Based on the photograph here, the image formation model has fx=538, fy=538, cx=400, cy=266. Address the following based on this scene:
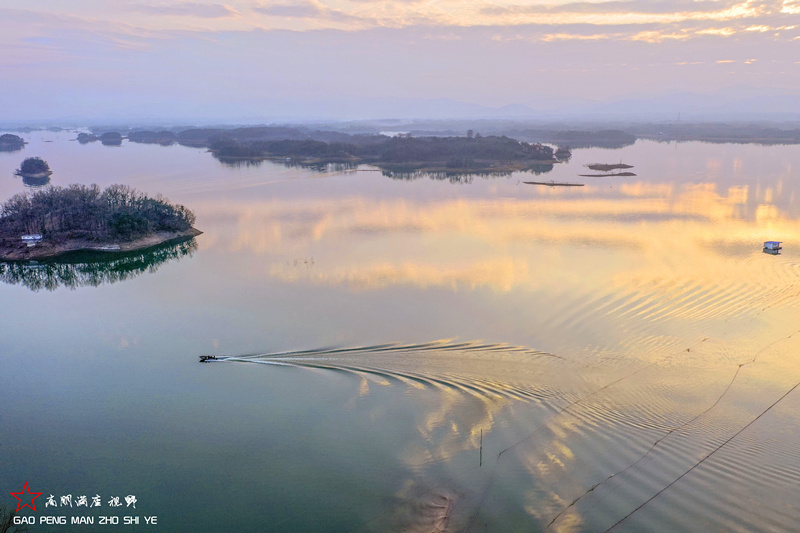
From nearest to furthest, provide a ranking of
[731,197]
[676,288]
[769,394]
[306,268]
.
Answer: [769,394], [676,288], [306,268], [731,197]

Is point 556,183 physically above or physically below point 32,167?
below

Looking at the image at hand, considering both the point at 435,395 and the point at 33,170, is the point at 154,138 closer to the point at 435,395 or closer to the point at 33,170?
the point at 33,170

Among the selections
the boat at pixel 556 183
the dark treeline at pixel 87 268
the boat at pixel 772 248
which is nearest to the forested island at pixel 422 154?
the boat at pixel 556 183

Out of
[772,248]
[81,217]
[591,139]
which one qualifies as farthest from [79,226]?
[591,139]

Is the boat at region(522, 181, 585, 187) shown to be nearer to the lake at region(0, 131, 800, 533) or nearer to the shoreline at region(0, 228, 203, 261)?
the lake at region(0, 131, 800, 533)

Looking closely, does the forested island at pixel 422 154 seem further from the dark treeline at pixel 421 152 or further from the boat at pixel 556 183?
the boat at pixel 556 183

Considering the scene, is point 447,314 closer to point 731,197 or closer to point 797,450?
point 797,450

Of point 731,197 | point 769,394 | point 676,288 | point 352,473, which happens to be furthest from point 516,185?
point 352,473
